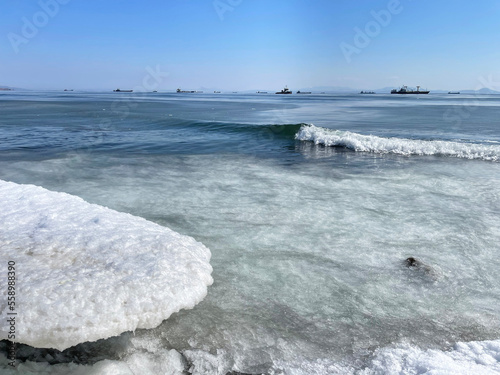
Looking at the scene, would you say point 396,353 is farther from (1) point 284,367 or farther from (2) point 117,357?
(2) point 117,357

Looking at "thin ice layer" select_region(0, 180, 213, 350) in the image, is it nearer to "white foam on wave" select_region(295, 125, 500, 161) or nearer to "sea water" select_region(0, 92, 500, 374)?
"sea water" select_region(0, 92, 500, 374)

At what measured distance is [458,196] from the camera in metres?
7.54

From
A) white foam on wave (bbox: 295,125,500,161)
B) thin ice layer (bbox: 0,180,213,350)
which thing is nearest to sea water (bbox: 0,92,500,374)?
thin ice layer (bbox: 0,180,213,350)

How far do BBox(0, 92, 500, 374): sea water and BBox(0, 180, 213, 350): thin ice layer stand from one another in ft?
0.81

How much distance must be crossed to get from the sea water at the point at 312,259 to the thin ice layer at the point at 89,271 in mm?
247

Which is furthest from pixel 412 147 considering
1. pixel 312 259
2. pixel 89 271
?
pixel 89 271

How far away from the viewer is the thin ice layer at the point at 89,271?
8.96 feet

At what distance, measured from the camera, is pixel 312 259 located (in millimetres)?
4570

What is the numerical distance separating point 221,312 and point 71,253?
64.3 inches

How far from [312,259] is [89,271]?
2590 millimetres

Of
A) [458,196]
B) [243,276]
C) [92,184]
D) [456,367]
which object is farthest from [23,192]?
[458,196]

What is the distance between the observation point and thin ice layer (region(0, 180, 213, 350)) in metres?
2.73

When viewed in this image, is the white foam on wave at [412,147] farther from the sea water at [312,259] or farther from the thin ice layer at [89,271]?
the thin ice layer at [89,271]

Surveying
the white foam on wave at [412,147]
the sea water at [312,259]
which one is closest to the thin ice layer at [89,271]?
the sea water at [312,259]
